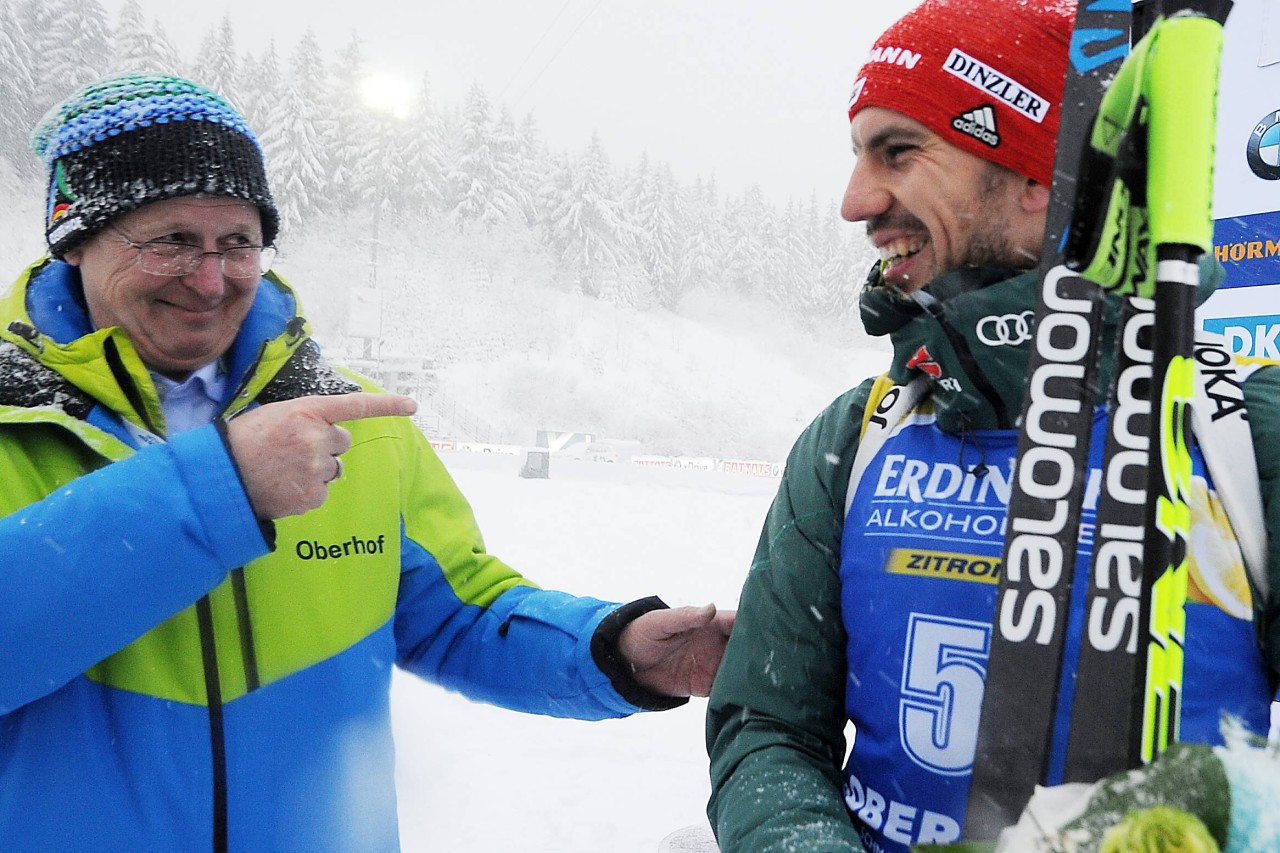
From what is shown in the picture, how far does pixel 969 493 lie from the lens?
123 cm

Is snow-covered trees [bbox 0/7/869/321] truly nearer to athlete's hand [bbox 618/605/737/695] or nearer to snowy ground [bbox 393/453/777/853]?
snowy ground [bbox 393/453/777/853]

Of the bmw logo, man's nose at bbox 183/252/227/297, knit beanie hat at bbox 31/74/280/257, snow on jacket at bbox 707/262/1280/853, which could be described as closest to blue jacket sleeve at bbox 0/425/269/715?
man's nose at bbox 183/252/227/297

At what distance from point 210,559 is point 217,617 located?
280 millimetres

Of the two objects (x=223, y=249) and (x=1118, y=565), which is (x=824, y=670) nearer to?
(x=1118, y=565)

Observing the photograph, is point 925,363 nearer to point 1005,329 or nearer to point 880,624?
point 1005,329

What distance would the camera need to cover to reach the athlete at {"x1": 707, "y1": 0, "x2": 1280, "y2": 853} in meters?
1.06

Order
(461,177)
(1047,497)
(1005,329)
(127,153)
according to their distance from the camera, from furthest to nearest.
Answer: (461,177) < (127,153) < (1005,329) < (1047,497)

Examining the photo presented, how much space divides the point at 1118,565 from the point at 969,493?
39cm

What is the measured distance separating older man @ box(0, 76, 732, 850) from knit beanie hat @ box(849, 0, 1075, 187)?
1083 millimetres

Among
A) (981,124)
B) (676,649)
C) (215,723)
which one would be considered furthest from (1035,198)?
(215,723)

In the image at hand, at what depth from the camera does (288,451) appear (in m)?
1.37

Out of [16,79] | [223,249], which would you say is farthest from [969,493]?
[16,79]

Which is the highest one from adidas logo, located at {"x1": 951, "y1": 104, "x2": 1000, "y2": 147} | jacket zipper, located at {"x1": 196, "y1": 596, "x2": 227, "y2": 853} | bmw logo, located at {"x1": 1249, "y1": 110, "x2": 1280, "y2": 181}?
bmw logo, located at {"x1": 1249, "y1": 110, "x2": 1280, "y2": 181}

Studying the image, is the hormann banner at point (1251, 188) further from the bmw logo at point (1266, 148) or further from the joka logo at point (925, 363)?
the joka logo at point (925, 363)
